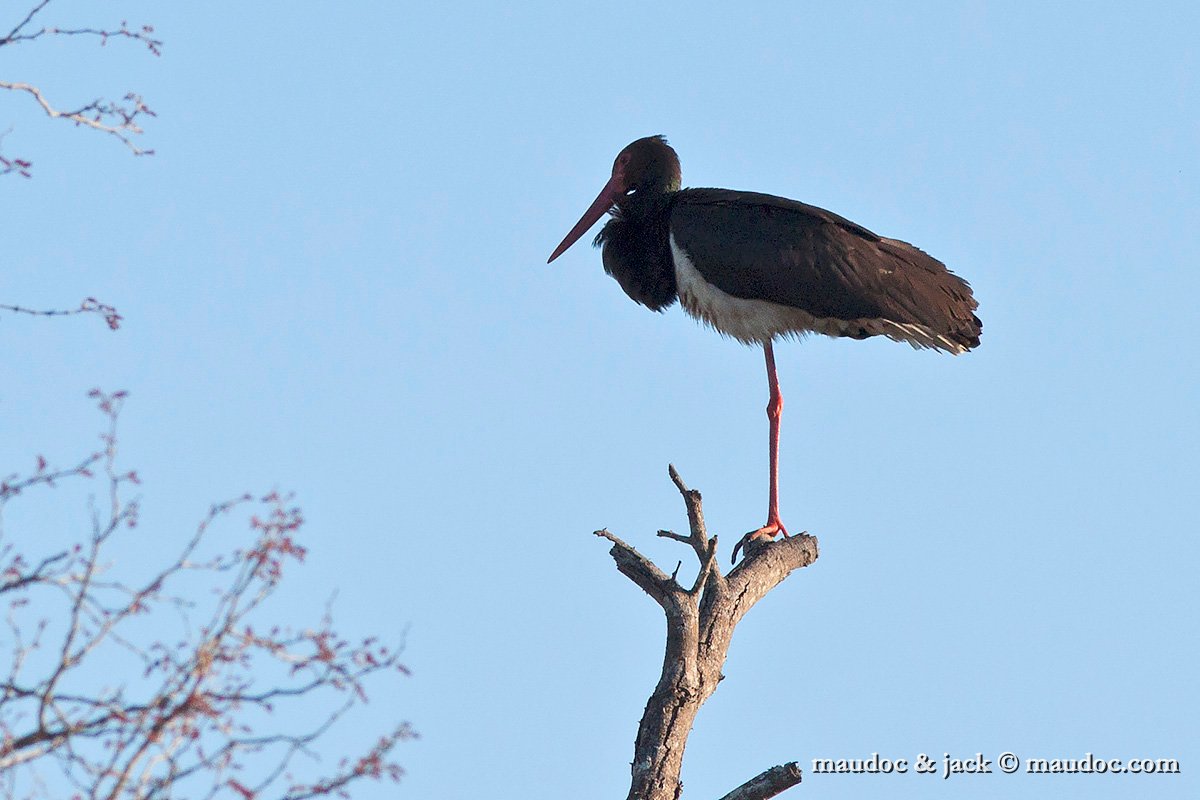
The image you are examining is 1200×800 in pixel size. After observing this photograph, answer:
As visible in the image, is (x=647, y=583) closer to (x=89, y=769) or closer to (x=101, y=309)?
(x=101, y=309)

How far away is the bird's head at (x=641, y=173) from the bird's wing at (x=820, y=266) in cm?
76

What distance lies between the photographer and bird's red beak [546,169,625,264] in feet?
38.7

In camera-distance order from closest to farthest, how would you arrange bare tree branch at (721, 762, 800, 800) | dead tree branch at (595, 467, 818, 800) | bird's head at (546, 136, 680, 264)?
bare tree branch at (721, 762, 800, 800) → dead tree branch at (595, 467, 818, 800) → bird's head at (546, 136, 680, 264)

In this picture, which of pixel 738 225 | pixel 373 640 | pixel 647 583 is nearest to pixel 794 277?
pixel 738 225

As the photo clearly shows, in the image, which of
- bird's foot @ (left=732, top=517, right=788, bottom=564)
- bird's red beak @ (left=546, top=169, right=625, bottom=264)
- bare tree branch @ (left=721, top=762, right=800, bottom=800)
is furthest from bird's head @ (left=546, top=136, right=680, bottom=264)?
bare tree branch @ (left=721, top=762, right=800, bottom=800)

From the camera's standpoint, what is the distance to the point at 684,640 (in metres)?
7.27

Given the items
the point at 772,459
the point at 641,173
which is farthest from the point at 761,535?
the point at 641,173

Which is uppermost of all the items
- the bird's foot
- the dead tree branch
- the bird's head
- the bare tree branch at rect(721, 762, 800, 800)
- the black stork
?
the bird's head

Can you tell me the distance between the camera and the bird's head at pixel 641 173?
37.7 feet

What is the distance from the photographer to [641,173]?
1160 cm

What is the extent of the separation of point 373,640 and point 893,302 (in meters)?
6.93

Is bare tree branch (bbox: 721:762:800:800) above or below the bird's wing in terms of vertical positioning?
below

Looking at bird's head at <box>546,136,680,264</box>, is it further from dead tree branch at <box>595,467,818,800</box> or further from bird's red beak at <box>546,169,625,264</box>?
dead tree branch at <box>595,467,818,800</box>

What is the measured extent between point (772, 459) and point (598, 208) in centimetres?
252
